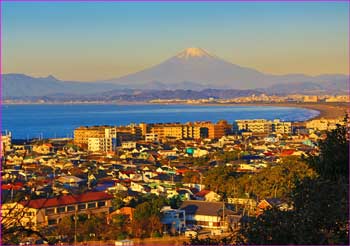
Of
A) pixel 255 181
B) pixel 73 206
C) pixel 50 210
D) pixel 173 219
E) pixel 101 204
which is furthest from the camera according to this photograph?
pixel 255 181

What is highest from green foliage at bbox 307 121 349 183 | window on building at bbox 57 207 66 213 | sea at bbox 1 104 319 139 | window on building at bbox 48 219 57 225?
green foliage at bbox 307 121 349 183

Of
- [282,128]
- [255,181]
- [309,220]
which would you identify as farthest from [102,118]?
[309,220]

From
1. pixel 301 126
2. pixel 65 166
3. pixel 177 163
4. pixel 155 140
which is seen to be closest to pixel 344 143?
pixel 65 166

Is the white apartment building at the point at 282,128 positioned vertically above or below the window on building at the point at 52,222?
below

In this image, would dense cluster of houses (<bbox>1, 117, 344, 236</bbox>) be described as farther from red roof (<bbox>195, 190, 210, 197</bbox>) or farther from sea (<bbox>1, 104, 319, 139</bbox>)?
sea (<bbox>1, 104, 319, 139</bbox>)

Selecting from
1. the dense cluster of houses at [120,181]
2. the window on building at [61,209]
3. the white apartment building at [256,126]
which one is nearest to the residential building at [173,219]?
the dense cluster of houses at [120,181]

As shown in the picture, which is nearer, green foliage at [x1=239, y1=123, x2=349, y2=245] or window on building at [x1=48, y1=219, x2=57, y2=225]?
green foliage at [x1=239, y1=123, x2=349, y2=245]

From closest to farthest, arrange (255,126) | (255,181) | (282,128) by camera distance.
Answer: (255,181)
(282,128)
(255,126)

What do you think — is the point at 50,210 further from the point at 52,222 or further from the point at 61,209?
the point at 52,222

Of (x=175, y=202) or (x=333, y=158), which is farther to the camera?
(x=175, y=202)

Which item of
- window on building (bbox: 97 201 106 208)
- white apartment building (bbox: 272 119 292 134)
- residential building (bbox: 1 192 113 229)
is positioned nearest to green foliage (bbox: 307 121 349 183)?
residential building (bbox: 1 192 113 229)

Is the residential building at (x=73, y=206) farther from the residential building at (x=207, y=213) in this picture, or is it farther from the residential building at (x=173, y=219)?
the residential building at (x=207, y=213)

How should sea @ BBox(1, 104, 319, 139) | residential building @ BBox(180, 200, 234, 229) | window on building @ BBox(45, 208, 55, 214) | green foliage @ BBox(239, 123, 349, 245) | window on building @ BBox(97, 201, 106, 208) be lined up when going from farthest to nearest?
1. sea @ BBox(1, 104, 319, 139)
2. window on building @ BBox(97, 201, 106, 208)
3. residential building @ BBox(180, 200, 234, 229)
4. window on building @ BBox(45, 208, 55, 214)
5. green foliage @ BBox(239, 123, 349, 245)
